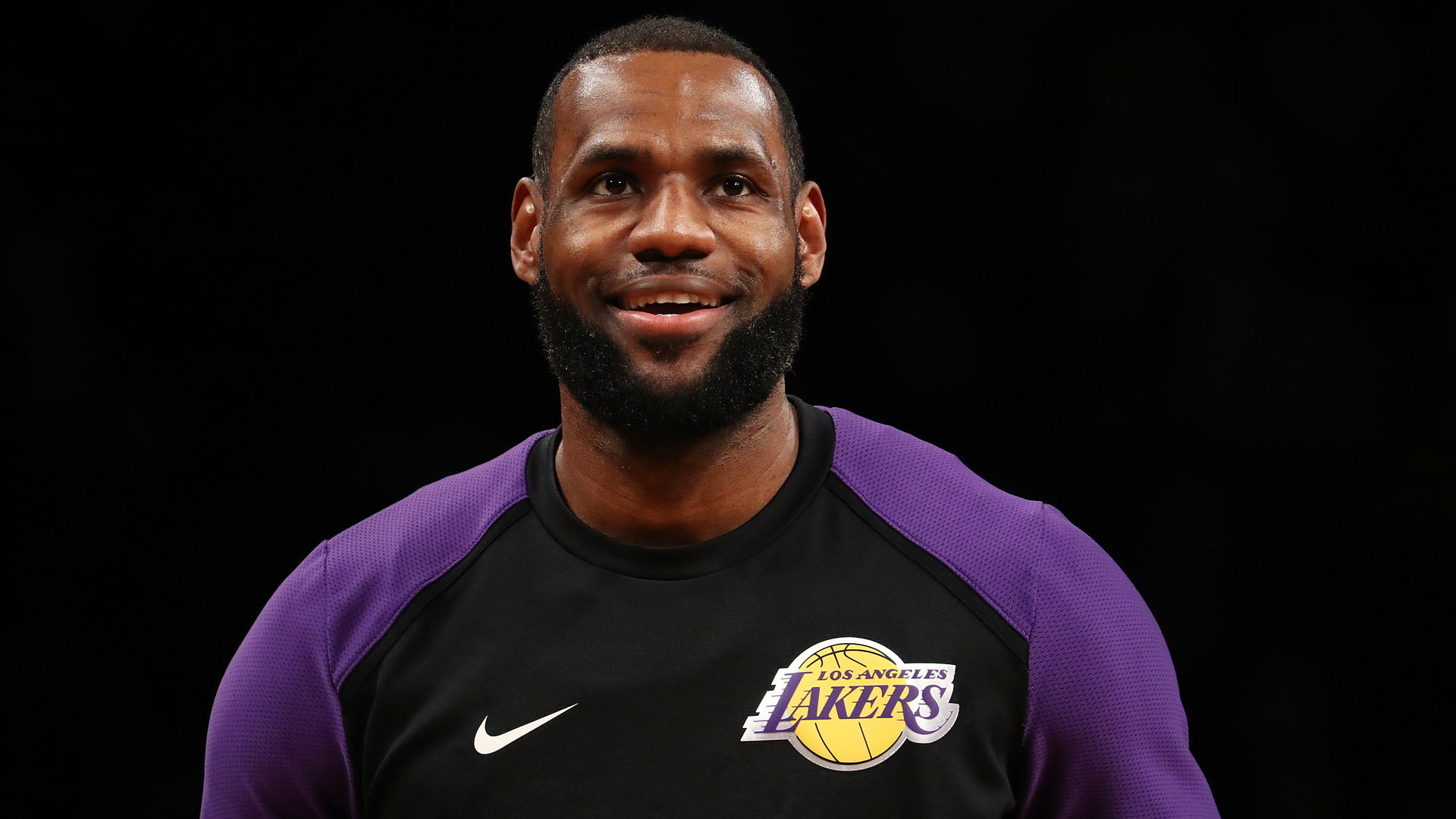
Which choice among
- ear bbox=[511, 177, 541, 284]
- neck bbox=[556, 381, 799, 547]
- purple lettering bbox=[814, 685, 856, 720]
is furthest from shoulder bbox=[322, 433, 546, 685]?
purple lettering bbox=[814, 685, 856, 720]

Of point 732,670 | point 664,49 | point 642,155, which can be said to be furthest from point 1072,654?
point 664,49

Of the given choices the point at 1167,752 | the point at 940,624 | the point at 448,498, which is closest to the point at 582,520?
the point at 448,498

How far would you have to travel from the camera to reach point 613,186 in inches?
83.4

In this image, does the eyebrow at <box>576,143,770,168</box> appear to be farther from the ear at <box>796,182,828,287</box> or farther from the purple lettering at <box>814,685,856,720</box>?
the purple lettering at <box>814,685,856,720</box>

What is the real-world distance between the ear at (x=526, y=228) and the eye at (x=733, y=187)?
32cm

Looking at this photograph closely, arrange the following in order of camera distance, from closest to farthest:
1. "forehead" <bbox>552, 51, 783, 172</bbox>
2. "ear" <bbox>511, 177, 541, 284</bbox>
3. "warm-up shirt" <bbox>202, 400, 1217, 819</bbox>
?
1. "warm-up shirt" <bbox>202, 400, 1217, 819</bbox>
2. "forehead" <bbox>552, 51, 783, 172</bbox>
3. "ear" <bbox>511, 177, 541, 284</bbox>

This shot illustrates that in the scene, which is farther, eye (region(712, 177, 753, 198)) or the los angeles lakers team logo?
eye (region(712, 177, 753, 198))

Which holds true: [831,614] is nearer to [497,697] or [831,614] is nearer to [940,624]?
[940,624]

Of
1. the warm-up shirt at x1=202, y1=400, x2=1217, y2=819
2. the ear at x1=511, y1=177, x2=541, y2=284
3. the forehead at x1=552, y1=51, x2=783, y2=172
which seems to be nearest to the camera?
the warm-up shirt at x1=202, y1=400, x2=1217, y2=819

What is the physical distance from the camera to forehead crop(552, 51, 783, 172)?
211cm

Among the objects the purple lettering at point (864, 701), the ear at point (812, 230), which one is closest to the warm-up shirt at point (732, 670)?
the purple lettering at point (864, 701)

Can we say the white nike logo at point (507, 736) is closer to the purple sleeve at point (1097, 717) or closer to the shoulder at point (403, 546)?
the shoulder at point (403, 546)

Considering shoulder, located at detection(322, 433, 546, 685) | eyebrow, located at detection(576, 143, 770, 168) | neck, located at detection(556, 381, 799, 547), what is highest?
eyebrow, located at detection(576, 143, 770, 168)

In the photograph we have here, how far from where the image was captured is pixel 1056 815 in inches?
83.0
